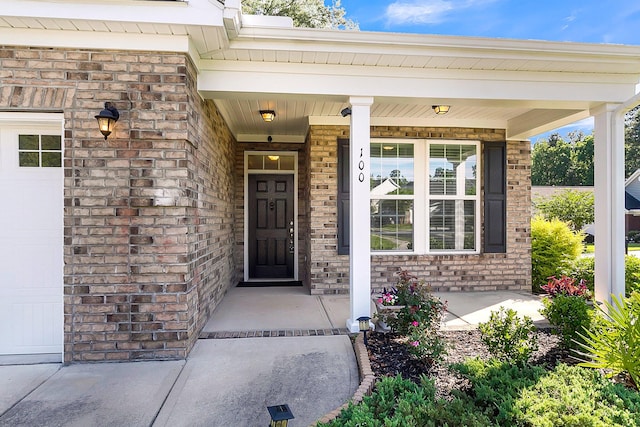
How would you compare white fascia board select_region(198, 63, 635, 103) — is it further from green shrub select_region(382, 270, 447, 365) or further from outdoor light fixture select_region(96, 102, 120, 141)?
green shrub select_region(382, 270, 447, 365)

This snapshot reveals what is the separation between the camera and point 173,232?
3.16 metres

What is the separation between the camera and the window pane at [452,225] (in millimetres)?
5777

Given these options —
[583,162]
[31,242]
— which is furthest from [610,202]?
[583,162]

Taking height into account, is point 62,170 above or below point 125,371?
above

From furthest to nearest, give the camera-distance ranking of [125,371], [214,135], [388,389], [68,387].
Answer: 1. [214,135]
2. [125,371]
3. [68,387]
4. [388,389]

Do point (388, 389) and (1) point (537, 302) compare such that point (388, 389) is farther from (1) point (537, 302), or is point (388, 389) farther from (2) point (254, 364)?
(1) point (537, 302)

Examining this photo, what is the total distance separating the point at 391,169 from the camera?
5.72 meters

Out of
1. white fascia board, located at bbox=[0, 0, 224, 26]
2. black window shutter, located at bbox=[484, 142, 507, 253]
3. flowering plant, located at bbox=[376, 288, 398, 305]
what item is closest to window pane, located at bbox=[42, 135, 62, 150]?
white fascia board, located at bbox=[0, 0, 224, 26]

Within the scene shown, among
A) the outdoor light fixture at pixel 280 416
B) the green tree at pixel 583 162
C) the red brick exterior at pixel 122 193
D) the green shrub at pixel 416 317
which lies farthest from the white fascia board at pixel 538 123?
the green tree at pixel 583 162

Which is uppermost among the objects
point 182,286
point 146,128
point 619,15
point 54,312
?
point 619,15

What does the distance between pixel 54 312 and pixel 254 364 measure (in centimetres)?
187

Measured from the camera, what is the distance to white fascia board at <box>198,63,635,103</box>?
358 centimetres

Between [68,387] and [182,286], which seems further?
[182,286]

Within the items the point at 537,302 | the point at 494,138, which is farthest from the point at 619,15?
the point at 537,302
